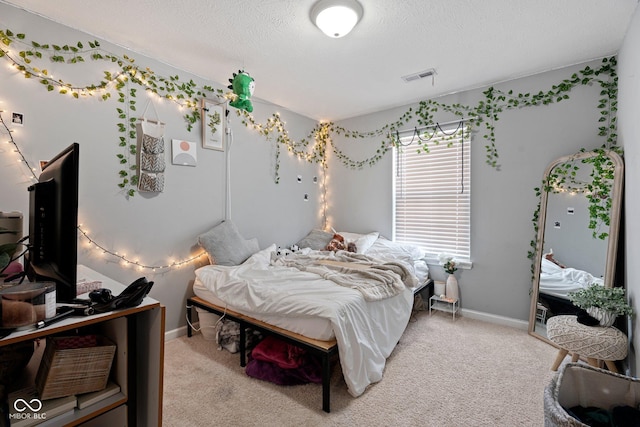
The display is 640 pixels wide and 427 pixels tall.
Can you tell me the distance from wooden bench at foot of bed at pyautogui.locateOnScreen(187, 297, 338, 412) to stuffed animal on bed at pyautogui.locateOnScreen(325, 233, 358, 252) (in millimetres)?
1492

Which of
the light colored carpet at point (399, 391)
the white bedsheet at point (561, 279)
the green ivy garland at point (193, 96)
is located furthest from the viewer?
the white bedsheet at point (561, 279)

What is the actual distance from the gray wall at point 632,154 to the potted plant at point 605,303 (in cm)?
6

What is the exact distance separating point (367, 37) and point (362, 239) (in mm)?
2168

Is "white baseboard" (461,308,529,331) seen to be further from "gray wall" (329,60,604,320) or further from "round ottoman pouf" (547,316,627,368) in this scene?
"round ottoman pouf" (547,316,627,368)

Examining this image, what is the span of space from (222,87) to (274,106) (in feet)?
2.42

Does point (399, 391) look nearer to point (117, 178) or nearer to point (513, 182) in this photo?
point (513, 182)

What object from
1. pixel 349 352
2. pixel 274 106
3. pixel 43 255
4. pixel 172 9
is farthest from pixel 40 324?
pixel 274 106

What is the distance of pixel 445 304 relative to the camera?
3385mm

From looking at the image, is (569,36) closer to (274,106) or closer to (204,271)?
(274,106)

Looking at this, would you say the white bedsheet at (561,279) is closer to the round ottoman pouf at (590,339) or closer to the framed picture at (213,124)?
the round ottoman pouf at (590,339)

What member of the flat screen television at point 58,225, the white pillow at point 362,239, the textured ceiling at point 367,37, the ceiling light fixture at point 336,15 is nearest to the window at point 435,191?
the white pillow at point 362,239

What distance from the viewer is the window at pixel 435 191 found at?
335cm

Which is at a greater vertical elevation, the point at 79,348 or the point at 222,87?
the point at 222,87

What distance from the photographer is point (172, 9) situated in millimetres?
1952
